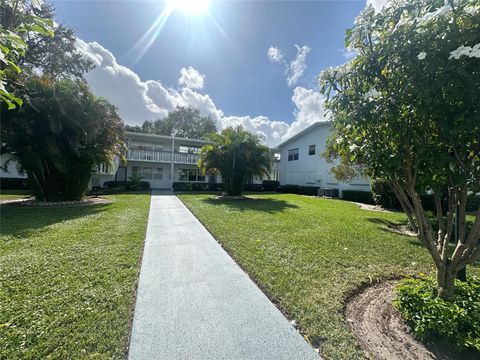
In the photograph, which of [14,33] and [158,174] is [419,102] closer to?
[14,33]

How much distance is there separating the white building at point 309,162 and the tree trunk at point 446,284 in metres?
17.3

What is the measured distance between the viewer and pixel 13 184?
19328 millimetres

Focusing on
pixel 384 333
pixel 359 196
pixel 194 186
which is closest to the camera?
pixel 384 333

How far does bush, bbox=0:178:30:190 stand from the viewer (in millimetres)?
18906

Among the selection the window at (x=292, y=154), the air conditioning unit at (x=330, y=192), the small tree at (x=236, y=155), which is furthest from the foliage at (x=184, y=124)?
the air conditioning unit at (x=330, y=192)

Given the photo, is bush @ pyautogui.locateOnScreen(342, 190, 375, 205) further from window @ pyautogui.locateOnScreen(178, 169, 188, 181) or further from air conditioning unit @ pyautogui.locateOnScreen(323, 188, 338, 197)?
window @ pyautogui.locateOnScreen(178, 169, 188, 181)

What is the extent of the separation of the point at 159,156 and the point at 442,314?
24.6m

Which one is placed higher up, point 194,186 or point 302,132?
point 302,132

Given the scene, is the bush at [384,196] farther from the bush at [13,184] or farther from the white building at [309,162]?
the bush at [13,184]

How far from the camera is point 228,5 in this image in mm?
9172

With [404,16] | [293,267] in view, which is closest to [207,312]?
[293,267]

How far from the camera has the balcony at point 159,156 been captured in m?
22.8

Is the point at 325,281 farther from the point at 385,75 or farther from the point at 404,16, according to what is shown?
the point at 404,16

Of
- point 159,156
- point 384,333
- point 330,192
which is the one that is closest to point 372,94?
point 384,333
